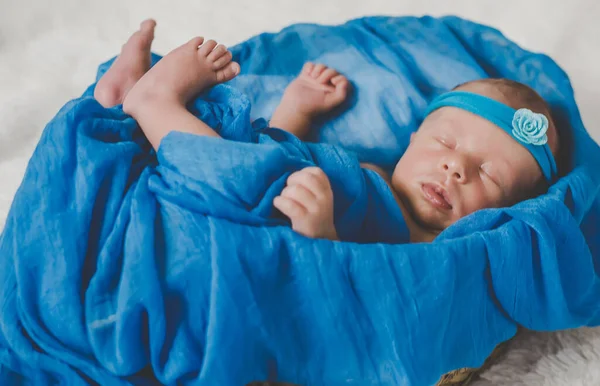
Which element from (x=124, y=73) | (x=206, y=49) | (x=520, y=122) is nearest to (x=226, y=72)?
(x=206, y=49)

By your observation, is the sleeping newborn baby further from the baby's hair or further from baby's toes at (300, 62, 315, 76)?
baby's toes at (300, 62, 315, 76)

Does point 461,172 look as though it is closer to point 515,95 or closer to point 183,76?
point 515,95

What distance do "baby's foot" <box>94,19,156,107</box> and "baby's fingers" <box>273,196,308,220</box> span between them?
0.41 meters

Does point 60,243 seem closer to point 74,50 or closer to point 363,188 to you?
Result: point 363,188

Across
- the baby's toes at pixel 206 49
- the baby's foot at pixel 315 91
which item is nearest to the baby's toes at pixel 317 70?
the baby's foot at pixel 315 91

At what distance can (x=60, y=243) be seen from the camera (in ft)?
2.58

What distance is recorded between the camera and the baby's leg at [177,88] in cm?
Answer: 92

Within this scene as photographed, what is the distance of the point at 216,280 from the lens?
75 cm

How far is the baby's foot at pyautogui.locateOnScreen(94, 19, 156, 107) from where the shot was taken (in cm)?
111

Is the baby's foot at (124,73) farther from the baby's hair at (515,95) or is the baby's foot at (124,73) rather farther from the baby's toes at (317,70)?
the baby's hair at (515,95)

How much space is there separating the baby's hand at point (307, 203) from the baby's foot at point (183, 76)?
0.23m

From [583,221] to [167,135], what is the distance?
72cm

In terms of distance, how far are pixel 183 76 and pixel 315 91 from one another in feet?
1.25

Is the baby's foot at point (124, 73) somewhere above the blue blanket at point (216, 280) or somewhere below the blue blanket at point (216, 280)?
above
